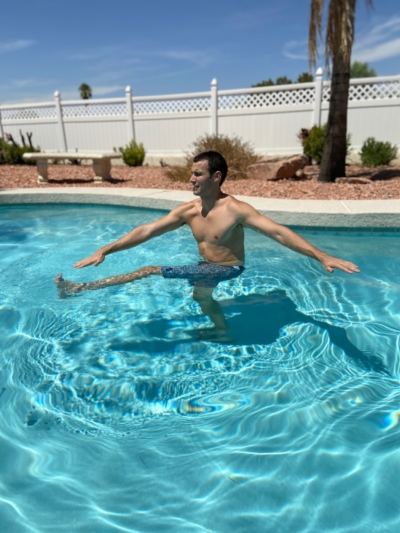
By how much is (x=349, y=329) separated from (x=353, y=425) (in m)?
1.36

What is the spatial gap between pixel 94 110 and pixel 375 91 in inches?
419

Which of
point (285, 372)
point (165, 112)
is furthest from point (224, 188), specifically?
point (165, 112)

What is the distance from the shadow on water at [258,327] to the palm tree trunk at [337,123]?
569cm

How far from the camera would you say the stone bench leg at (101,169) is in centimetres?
1066

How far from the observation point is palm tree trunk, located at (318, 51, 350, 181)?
8.57 meters

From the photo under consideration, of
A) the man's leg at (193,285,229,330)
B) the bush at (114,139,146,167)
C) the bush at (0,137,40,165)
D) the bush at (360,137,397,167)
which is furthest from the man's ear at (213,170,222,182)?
the bush at (0,137,40,165)

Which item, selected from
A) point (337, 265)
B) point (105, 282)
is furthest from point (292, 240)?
point (105, 282)

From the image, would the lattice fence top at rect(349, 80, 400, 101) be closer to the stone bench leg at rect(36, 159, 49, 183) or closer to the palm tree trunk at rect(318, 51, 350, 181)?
the palm tree trunk at rect(318, 51, 350, 181)

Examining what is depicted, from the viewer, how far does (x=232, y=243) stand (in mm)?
3664

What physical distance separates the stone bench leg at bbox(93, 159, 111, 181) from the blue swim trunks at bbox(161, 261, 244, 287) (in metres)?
7.72

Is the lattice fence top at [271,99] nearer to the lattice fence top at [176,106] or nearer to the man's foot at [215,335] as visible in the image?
the lattice fence top at [176,106]

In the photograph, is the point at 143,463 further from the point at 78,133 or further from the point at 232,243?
the point at 78,133

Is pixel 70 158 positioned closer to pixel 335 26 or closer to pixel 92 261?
pixel 335 26

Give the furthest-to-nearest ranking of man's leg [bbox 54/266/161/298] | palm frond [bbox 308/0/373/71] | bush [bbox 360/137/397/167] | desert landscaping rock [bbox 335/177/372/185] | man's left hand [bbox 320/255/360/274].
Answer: bush [bbox 360/137/397/167] < desert landscaping rock [bbox 335/177/372/185] < palm frond [bbox 308/0/373/71] < man's leg [bbox 54/266/161/298] < man's left hand [bbox 320/255/360/274]
